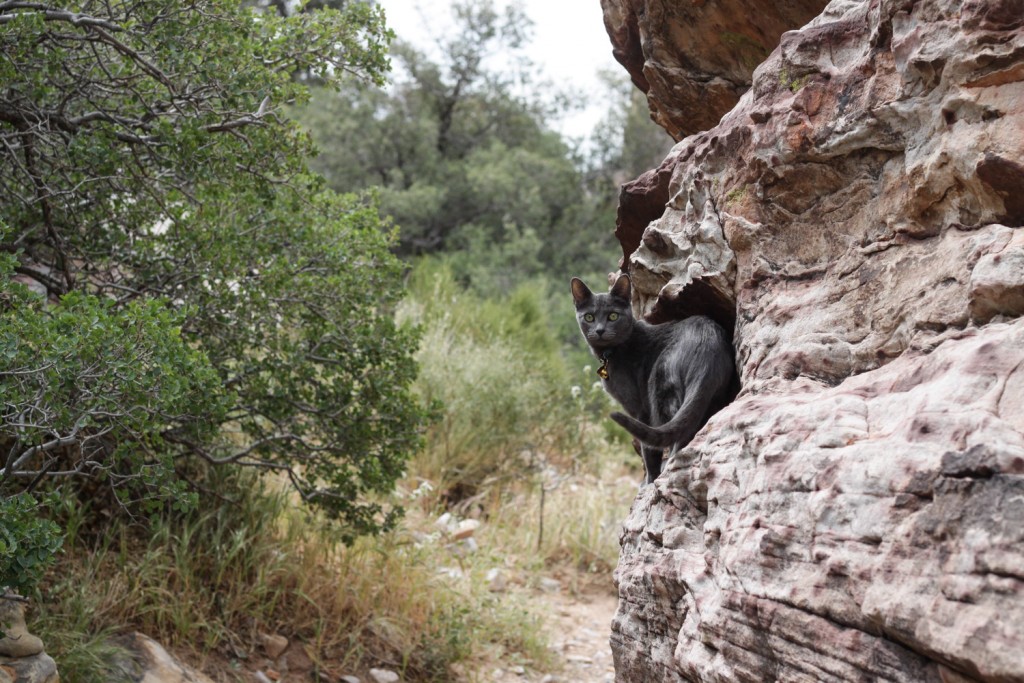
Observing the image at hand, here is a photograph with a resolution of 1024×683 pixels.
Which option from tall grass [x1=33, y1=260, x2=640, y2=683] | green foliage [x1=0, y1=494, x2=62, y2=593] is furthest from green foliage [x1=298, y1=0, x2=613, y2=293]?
green foliage [x1=0, y1=494, x2=62, y2=593]

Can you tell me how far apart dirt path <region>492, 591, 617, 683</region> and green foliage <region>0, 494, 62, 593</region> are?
113 inches

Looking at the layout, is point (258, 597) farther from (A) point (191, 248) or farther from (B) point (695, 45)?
(B) point (695, 45)

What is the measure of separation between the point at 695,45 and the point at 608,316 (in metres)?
1.34

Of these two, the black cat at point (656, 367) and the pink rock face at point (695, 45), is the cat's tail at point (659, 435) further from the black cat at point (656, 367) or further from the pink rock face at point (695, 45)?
the pink rock face at point (695, 45)

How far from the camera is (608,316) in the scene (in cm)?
411

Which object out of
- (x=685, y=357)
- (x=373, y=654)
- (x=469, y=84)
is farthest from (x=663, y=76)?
(x=469, y=84)

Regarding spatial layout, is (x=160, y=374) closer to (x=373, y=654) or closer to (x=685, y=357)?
(x=685, y=357)

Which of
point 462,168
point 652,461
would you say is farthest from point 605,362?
point 462,168

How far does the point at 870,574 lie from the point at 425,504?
5206 mm

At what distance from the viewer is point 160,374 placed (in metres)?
3.35

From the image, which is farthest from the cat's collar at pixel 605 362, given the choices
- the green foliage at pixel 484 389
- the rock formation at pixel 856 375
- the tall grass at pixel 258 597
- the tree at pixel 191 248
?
the green foliage at pixel 484 389

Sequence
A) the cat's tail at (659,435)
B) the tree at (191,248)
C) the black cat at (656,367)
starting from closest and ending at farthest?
the cat's tail at (659,435), the black cat at (656,367), the tree at (191,248)

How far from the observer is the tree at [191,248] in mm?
3414

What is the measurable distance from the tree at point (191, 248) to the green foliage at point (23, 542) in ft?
0.91
